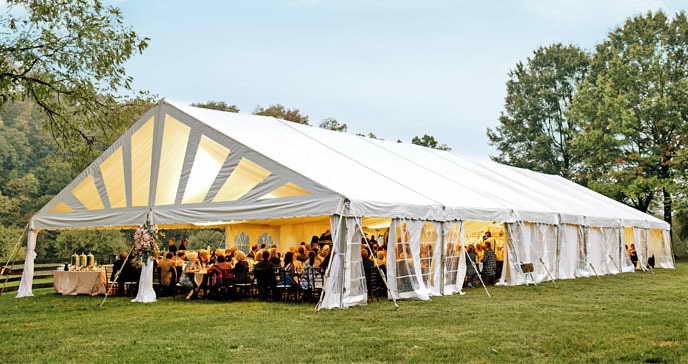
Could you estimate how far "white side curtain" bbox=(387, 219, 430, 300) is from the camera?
11922 millimetres

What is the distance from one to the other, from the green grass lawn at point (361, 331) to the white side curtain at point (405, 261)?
45 cm

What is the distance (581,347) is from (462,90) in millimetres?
36423

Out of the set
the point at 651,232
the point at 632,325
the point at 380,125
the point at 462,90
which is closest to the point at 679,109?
the point at 651,232

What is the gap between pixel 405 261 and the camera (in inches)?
480

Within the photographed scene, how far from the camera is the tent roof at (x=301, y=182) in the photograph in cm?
1157

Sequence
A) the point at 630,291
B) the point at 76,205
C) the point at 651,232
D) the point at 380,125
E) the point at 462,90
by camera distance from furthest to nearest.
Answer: the point at 380,125, the point at 462,90, the point at 651,232, the point at 76,205, the point at 630,291

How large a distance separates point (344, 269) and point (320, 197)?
126 cm

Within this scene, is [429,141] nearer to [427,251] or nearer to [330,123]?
[330,123]

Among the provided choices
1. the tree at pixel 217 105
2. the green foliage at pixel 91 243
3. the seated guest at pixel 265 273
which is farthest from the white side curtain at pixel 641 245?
the tree at pixel 217 105

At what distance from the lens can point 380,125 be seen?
47.1 m

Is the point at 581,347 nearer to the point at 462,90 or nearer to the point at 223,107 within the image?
the point at 223,107

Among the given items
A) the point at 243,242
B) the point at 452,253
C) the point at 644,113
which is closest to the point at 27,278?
the point at 243,242

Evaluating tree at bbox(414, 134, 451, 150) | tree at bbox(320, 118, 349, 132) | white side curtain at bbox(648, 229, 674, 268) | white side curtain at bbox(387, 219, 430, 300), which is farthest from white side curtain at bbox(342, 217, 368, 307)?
tree at bbox(414, 134, 451, 150)

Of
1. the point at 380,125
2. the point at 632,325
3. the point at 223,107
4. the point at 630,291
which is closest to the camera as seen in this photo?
the point at 632,325
